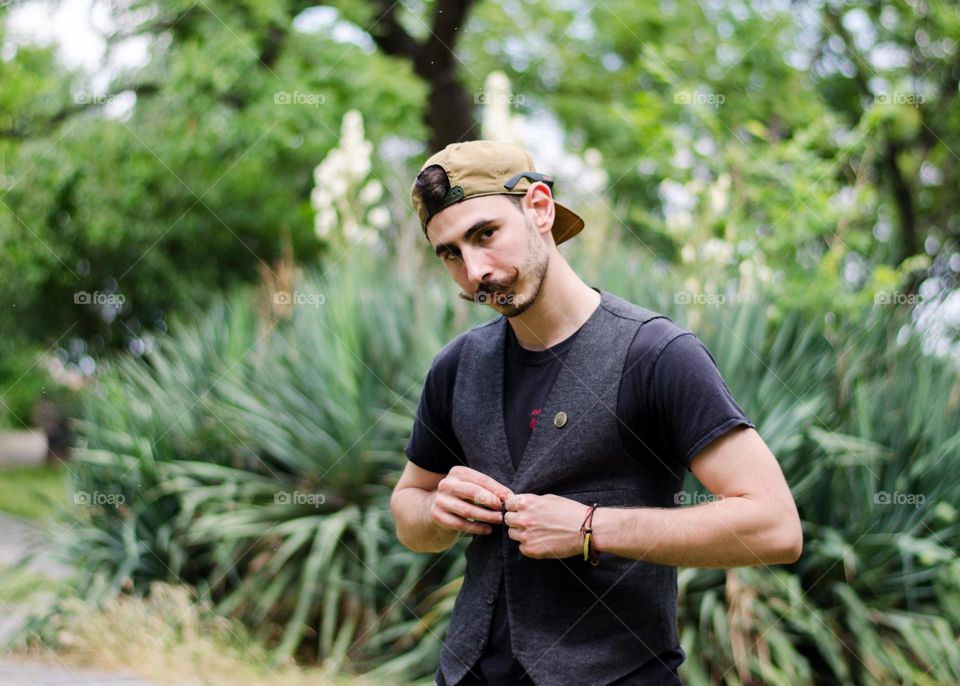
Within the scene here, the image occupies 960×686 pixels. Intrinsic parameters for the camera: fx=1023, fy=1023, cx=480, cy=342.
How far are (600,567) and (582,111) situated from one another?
52.5ft

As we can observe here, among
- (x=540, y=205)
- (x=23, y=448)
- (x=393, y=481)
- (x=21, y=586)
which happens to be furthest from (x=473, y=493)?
(x=23, y=448)

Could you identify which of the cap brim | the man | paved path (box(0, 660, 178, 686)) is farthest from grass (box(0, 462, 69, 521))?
the man

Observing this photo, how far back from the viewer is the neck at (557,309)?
6.51ft

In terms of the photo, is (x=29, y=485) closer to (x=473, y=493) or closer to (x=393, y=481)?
(x=393, y=481)

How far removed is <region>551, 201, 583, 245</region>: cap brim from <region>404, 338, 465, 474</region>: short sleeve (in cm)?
33

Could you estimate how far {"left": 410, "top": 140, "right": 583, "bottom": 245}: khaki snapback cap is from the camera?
1955mm

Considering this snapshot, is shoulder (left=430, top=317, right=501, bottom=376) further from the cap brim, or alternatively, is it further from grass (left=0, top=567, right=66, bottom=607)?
grass (left=0, top=567, right=66, bottom=607)

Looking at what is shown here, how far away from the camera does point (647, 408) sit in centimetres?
182

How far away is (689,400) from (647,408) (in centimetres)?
9

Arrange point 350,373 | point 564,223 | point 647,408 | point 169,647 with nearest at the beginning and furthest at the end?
point 647,408, point 564,223, point 169,647, point 350,373

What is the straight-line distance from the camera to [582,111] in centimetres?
1720

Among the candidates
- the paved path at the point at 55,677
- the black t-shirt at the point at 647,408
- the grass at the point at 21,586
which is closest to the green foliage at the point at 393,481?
the paved path at the point at 55,677

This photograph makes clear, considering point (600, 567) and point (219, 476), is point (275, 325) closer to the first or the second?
point (219, 476)

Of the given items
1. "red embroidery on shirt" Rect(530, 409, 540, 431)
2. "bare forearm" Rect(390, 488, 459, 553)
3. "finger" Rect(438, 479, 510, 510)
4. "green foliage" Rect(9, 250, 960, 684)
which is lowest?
"green foliage" Rect(9, 250, 960, 684)
